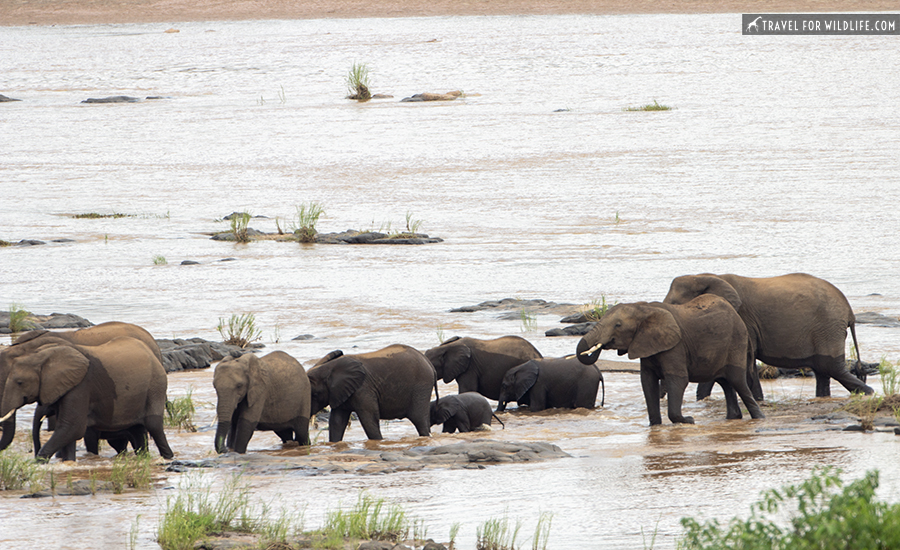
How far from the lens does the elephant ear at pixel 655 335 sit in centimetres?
1136

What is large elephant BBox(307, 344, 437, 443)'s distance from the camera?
451 inches

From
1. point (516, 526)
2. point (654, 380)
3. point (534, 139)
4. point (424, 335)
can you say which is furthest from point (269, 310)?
point (534, 139)

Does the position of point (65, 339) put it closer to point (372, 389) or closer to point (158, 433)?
point (158, 433)

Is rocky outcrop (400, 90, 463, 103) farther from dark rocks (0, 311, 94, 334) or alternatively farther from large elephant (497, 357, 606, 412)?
large elephant (497, 357, 606, 412)

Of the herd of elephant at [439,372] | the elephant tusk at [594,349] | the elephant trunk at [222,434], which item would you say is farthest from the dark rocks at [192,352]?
the elephant tusk at [594,349]

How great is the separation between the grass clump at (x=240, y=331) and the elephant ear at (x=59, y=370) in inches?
184

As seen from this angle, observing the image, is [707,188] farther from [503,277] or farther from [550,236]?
[503,277]

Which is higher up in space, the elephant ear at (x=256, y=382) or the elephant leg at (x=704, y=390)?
the elephant ear at (x=256, y=382)

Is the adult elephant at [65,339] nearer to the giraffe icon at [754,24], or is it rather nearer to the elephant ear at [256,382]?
the elephant ear at [256,382]

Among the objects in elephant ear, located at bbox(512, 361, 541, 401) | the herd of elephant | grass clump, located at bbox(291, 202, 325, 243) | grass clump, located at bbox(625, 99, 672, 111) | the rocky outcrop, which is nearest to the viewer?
the herd of elephant

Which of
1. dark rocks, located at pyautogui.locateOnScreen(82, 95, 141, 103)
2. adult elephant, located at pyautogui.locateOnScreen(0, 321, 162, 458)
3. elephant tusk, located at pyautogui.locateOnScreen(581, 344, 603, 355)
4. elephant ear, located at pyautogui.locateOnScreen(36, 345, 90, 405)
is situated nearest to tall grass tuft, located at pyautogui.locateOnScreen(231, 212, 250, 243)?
adult elephant, located at pyautogui.locateOnScreen(0, 321, 162, 458)

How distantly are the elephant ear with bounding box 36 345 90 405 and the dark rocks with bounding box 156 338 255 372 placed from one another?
3541 millimetres

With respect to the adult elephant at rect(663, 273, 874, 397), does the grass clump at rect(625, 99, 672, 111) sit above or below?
above

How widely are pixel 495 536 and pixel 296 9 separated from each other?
296 ft
